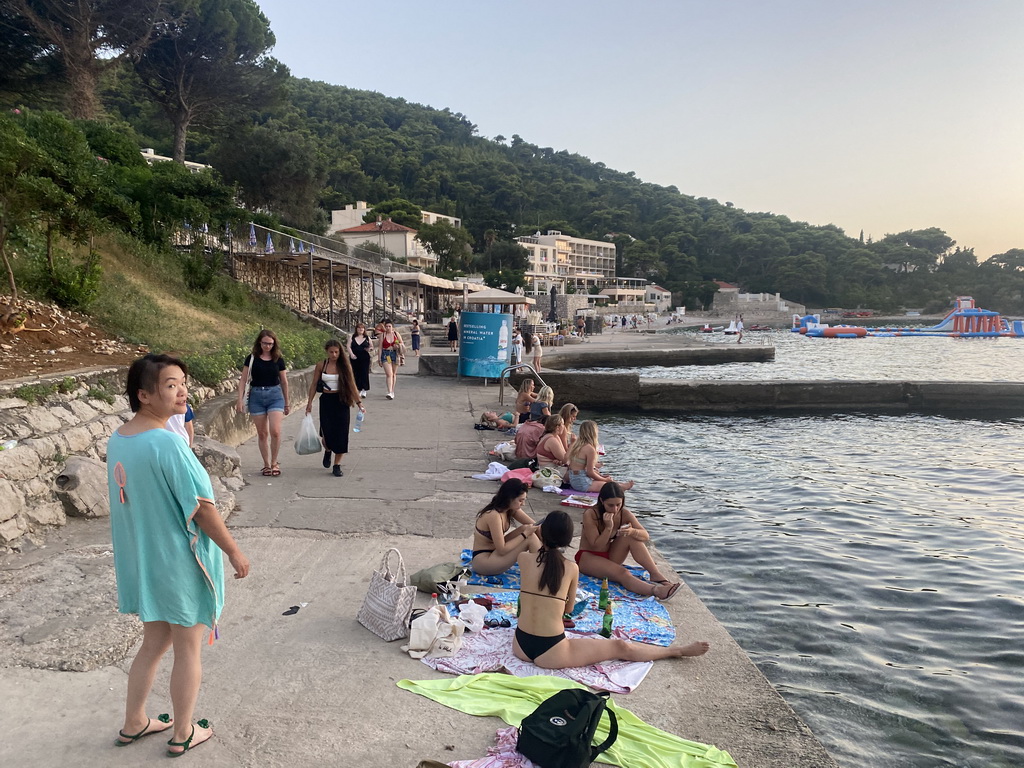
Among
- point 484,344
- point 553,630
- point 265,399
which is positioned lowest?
point 553,630

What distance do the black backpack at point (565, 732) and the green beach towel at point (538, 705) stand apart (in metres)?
0.16

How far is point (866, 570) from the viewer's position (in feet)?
22.3

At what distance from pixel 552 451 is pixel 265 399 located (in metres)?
3.53

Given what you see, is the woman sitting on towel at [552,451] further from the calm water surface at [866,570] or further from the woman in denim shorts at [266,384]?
the woman in denim shorts at [266,384]

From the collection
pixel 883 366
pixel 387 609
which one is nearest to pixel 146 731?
pixel 387 609

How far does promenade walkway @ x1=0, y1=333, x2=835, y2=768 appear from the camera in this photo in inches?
114

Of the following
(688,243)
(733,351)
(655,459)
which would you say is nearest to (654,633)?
(655,459)

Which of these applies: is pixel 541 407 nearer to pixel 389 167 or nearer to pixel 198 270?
pixel 198 270

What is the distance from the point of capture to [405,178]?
96.2 metres

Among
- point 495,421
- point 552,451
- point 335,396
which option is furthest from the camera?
point 495,421

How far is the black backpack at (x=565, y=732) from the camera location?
275 centimetres

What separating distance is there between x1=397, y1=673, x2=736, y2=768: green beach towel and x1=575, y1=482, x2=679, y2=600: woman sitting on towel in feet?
5.54

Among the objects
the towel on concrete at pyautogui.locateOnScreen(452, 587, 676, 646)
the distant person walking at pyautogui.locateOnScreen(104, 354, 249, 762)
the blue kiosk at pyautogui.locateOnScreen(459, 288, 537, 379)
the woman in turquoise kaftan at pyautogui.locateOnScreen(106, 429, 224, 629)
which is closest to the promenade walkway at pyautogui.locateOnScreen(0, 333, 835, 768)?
the towel on concrete at pyautogui.locateOnScreen(452, 587, 676, 646)

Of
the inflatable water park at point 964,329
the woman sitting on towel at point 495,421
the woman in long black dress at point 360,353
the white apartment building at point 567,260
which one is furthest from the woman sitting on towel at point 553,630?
the white apartment building at point 567,260
